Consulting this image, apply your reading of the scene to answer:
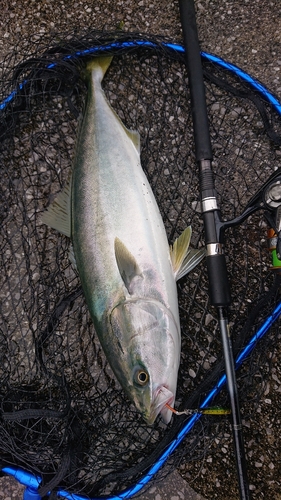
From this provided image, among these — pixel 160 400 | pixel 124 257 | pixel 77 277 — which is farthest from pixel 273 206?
pixel 77 277

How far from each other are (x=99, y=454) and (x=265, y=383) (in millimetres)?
889

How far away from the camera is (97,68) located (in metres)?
2.24

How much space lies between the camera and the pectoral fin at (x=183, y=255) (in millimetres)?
2018

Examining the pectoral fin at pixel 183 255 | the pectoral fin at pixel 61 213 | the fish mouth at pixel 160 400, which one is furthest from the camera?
the pectoral fin at pixel 61 213

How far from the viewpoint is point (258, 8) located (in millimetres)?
2439

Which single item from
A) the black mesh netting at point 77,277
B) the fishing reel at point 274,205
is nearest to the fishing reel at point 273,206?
the fishing reel at point 274,205

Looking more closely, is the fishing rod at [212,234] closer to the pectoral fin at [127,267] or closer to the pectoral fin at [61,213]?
the pectoral fin at [127,267]

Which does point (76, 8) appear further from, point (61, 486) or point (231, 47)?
point (61, 486)

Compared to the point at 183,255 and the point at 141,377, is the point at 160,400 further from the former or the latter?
the point at 183,255

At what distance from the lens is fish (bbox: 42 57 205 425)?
1.82 meters

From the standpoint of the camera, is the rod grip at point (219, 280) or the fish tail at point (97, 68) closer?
the rod grip at point (219, 280)

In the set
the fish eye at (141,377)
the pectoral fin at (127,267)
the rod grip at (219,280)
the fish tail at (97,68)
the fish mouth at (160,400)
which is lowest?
the fish mouth at (160,400)

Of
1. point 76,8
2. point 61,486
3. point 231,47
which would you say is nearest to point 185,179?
point 231,47

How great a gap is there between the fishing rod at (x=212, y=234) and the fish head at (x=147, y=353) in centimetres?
22
